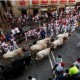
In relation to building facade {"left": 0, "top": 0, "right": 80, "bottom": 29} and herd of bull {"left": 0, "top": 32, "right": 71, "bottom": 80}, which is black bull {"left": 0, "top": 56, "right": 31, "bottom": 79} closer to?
herd of bull {"left": 0, "top": 32, "right": 71, "bottom": 80}

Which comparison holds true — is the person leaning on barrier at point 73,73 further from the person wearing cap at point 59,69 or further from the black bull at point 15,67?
the black bull at point 15,67

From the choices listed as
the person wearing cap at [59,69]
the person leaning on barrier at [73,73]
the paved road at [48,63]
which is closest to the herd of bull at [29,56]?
the paved road at [48,63]

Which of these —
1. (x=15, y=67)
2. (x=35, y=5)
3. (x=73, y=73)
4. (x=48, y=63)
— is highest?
(x=35, y=5)

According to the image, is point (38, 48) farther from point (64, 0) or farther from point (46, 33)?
point (64, 0)

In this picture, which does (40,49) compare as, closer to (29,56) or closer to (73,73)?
(29,56)

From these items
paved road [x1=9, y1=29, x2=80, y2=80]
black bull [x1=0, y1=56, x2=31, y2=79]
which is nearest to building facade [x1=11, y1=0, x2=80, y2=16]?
paved road [x1=9, y1=29, x2=80, y2=80]

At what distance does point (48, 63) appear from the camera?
75.8 ft

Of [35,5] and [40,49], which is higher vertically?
[35,5]

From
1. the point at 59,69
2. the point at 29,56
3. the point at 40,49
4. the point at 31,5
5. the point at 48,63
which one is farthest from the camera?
the point at 31,5

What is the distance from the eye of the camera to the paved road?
2128cm

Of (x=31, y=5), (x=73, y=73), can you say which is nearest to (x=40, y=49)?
(x=73, y=73)

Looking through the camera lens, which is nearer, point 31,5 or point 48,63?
point 48,63

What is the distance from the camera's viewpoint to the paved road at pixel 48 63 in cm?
2128

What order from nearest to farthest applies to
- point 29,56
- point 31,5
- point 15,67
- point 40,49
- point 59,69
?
point 59,69, point 15,67, point 29,56, point 40,49, point 31,5
